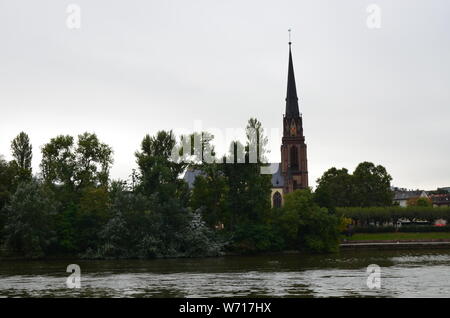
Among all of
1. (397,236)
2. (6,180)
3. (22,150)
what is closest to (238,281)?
(6,180)

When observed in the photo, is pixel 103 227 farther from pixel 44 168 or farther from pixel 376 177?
pixel 376 177

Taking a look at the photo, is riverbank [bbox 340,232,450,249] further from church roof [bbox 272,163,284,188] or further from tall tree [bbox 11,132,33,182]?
tall tree [bbox 11,132,33,182]

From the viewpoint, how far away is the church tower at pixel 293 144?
148250 millimetres

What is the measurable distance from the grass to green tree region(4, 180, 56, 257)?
50.6 m

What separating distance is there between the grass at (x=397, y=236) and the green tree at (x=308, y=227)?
1885 cm

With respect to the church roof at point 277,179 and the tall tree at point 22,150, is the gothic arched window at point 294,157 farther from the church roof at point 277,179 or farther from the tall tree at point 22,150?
the tall tree at point 22,150

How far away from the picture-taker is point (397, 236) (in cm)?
10512

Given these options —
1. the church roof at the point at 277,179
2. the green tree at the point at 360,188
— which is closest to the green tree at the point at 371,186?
the green tree at the point at 360,188

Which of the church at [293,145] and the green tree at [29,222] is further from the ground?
the church at [293,145]

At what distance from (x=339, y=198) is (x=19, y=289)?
353 feet

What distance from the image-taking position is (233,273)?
2013 inches

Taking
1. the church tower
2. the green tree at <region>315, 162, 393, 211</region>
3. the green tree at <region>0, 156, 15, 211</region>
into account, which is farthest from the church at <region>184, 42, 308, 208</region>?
the green tree at <region>0, 156, 15, 211</region>

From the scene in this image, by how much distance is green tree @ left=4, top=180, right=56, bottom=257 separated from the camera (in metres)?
74.9
